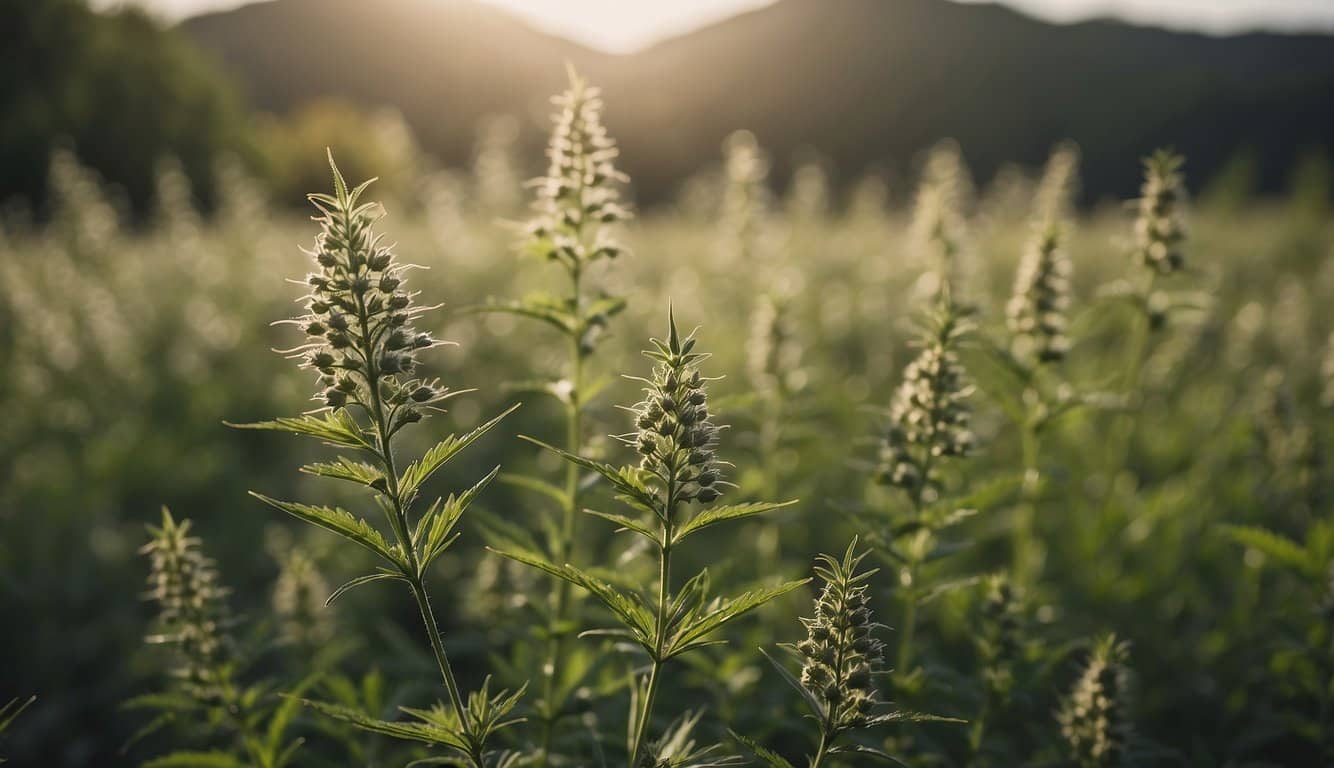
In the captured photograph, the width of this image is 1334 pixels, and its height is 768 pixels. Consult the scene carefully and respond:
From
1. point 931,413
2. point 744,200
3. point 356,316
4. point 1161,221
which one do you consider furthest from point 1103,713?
point 744,200

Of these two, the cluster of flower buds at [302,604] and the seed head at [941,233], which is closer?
the cluster of flower buds at [302,604]

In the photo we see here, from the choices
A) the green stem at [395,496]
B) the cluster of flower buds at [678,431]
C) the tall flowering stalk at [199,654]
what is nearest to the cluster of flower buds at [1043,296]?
the cluster of flower buds at [678,431]

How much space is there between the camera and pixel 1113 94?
107m

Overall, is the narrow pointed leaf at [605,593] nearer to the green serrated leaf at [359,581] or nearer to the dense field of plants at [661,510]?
the dense field of plants at [661,510]

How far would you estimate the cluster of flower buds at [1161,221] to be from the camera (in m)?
4.57

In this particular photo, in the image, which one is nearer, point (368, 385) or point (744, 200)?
point (368, 385)

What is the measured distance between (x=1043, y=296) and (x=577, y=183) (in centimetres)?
253

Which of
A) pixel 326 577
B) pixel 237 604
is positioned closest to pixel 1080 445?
pixel 326 577

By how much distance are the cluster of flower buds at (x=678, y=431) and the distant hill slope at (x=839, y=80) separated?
269ft

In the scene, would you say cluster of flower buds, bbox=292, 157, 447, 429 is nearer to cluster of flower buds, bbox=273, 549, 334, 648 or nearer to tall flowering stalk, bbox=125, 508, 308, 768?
tall flowering stalk, bbox=125, 508, 308, 768

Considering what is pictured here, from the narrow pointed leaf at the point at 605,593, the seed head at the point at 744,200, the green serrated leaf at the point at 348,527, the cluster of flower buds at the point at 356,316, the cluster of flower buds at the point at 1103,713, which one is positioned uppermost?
the seed head at the point at 744,200

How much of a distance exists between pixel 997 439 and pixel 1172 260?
440 centimetres

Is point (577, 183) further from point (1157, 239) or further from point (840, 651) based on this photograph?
point (1157, 239)

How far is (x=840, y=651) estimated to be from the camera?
2371mm
